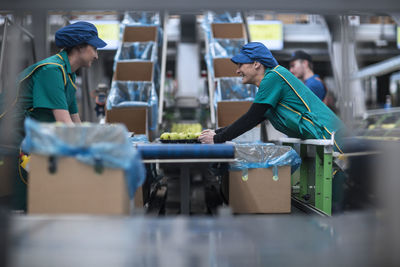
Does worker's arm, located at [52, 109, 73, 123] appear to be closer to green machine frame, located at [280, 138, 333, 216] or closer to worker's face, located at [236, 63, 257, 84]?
worker's face, located at [236, 63, 257, 84]

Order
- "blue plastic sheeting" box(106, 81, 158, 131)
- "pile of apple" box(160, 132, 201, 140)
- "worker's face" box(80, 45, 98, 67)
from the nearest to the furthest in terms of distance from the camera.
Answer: "worker's face" box(80, 45, 98, 67)
"pile of apple" box(160, 132, 201, 140)
"blue plastic sheeting" box(106, 81, 158, 131)

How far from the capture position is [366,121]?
6.55m

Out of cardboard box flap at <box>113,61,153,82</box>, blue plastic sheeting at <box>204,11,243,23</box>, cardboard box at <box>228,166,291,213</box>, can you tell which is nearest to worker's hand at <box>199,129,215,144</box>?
cardboard box at <box>228,166,291,213</box>

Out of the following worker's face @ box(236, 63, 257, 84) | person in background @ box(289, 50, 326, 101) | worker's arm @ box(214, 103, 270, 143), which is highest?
person in background @ box(289, 50, 326, 101)

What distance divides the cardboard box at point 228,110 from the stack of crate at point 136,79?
0.74 m

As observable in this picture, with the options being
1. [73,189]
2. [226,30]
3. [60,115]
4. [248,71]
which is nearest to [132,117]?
[248,71]

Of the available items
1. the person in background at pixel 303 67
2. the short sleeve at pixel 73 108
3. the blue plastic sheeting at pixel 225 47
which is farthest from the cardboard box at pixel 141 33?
the short sleeve at pixel 73 108

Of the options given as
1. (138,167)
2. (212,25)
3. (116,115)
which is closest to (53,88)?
(138,167)

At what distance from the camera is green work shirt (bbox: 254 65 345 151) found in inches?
99.0

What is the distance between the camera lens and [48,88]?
2.01m

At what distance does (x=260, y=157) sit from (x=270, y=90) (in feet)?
1.51

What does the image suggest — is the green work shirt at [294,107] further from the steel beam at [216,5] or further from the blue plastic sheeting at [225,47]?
the blue plastic sheeting at [225,47]

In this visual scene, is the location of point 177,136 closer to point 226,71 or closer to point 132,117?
point 132,117

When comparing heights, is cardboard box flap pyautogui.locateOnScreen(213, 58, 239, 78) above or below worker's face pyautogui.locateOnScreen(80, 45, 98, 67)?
above
